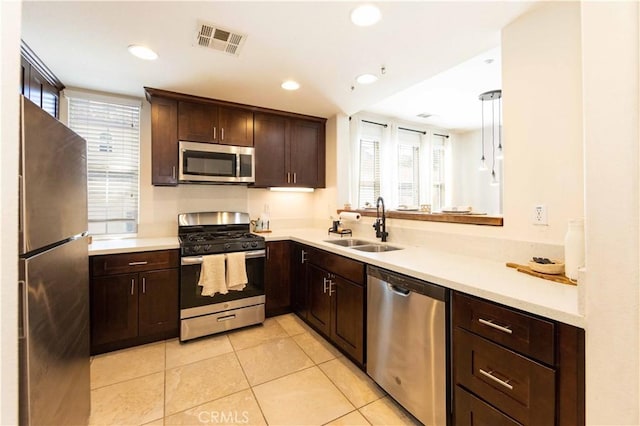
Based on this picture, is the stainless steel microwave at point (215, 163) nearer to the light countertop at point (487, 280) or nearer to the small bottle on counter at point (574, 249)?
the light countertop at point (487, 280)

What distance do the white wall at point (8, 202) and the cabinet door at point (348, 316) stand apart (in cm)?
168

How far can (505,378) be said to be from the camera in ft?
3.75

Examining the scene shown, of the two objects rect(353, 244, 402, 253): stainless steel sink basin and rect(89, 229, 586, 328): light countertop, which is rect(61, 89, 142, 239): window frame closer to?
rect(89, 229, 586, 328): light countertop

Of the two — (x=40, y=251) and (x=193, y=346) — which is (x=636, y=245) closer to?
(x=40, y=251)

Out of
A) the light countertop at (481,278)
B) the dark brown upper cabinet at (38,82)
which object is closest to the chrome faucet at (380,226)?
the light countertop at (481,278)

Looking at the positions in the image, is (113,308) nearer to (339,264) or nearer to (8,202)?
(339,264)

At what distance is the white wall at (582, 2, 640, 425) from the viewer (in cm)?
83

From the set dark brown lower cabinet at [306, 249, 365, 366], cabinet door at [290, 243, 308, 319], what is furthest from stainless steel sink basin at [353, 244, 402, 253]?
cabinet door at [290, 243, 308, 319]

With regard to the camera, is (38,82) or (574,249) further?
(38,82)

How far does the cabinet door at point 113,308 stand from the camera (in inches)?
88.4

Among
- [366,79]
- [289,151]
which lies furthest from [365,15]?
[289,151]

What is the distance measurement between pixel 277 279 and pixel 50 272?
2.11 m

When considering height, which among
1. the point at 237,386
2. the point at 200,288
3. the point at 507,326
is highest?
the point at 507,326

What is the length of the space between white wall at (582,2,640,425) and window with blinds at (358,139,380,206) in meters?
3.14
